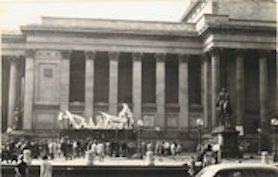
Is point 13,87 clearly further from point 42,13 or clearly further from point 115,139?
point 115,139

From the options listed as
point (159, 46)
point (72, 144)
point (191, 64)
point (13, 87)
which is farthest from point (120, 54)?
point (72, 144)

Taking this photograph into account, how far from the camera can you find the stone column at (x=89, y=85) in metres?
57.1

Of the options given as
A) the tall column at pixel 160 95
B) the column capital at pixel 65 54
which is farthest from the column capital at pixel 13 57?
the tall column at pixel 160 95

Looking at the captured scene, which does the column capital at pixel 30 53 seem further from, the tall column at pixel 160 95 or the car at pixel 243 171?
the car at pixel 243 171

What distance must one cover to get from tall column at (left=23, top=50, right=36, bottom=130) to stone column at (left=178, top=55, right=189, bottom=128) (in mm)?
17404

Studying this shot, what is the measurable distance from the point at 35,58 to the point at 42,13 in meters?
6.79

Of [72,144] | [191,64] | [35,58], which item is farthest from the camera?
[191,64]

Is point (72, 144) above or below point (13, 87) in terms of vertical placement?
below

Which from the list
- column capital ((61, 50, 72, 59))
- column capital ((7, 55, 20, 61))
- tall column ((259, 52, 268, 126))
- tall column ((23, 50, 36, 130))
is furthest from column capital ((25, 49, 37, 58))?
tall column ((259, 52, 268, 126))

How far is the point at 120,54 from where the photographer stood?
5909 cm

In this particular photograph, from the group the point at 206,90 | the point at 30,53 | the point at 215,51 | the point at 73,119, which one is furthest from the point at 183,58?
the point at 30,53

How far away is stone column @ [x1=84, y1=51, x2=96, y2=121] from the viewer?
5706 cm

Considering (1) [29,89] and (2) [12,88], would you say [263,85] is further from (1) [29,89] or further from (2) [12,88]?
(2) [12,88]

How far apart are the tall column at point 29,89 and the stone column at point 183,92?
17.4m
